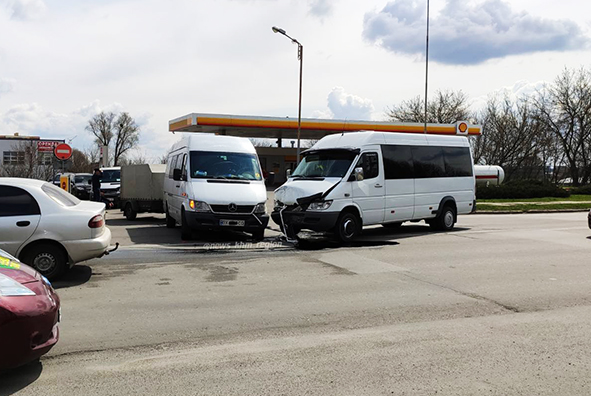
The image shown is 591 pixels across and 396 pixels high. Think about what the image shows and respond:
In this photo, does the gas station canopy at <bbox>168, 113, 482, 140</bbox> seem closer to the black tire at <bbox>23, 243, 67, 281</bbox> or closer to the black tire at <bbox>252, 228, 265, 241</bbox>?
the black tire at <bbox>252, 228, 265, 241</bbox>

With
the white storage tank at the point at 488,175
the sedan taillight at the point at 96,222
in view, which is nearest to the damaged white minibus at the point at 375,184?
the sedan taillight at the point at 96,222

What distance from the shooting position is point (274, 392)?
4.18m

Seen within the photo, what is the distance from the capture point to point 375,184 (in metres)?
13.8

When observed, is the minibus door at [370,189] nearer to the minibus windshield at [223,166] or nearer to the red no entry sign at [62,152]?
the minibus windshield at [223,166]

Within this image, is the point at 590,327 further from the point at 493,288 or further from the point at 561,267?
the point at 561,267

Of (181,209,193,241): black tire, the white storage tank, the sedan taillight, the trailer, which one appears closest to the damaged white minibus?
(181,209,193,241): black tire

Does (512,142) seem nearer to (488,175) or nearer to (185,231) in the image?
(488,175)

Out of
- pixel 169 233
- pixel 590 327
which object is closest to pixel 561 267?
pixel 590 327

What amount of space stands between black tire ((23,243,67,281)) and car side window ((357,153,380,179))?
7448 millimetres

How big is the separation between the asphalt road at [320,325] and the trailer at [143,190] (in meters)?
6.90

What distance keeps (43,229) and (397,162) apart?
30.0 feet

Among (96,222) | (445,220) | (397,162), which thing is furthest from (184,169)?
(445,220)

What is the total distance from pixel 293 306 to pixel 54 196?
4100 millimetres

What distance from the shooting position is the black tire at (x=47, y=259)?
7934mm
